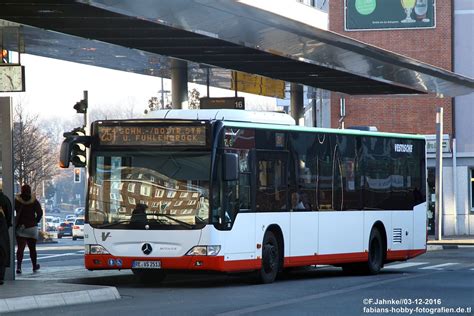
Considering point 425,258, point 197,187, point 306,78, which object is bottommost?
point 425,258

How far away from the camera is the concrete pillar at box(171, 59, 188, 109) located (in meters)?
31.4

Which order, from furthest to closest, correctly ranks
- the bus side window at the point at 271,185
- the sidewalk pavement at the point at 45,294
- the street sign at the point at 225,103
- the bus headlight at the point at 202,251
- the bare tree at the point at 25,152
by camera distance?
the bare tree at the point at 25,152, the street sign at the point at 225,103, the bus side window at the point at 271,185, the bus headlight at the point at 202,251, the sidewalk pavement at the point at 45,294

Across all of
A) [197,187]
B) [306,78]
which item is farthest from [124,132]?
[306,78]

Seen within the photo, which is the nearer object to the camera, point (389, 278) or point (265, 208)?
point (265, 208)

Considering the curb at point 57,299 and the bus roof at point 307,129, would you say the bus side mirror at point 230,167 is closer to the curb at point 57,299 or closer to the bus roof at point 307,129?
the bus roof at point 307,129

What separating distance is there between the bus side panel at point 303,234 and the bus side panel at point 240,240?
1.58m

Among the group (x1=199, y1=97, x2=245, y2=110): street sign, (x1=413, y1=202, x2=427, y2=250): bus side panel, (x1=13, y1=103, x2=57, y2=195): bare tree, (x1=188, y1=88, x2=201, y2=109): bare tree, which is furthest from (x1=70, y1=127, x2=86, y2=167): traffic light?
(x1=13, y1=103, x2=57, y2=195): bare tree

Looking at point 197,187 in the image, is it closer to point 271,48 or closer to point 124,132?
point 124,132

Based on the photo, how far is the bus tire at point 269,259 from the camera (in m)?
22.3

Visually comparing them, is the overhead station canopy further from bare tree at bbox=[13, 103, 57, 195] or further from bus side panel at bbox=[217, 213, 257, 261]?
bare tree at bbox=[13, 103, 57, 195]

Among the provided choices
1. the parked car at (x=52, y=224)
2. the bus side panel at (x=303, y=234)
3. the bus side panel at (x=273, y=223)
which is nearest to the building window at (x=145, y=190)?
the bus side panel at (x=273, y=223)

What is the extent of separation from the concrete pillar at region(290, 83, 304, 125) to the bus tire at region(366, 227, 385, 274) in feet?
31.3

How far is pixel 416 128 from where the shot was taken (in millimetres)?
58250

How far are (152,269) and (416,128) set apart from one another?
38253mm
